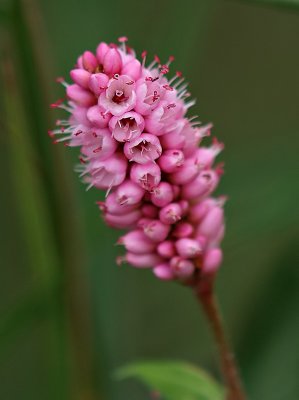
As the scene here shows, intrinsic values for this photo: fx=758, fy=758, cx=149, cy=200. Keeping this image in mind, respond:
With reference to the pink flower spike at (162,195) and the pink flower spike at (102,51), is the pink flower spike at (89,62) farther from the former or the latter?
the pink flower spike at (162,195)

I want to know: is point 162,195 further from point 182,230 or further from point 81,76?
point 81,76

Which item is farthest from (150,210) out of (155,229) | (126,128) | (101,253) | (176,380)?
(101,253)

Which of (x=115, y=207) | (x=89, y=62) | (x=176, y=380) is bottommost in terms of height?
(x=176, y=380)

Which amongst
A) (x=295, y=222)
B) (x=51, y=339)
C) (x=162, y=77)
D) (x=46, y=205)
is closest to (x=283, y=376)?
(x=295, y=222)

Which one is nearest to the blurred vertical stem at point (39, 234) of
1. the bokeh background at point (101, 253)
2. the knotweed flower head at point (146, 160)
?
the bokeh background at point (101, 253)

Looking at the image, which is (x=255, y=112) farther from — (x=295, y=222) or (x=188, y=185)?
(x=188, y=185)

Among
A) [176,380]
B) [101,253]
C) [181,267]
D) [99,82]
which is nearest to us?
[99,82]
